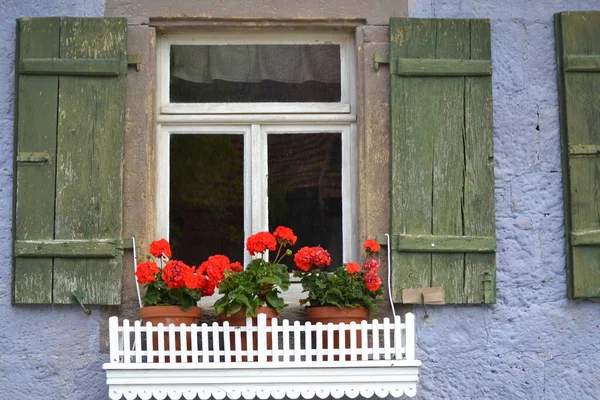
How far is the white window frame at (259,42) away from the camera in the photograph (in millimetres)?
5410

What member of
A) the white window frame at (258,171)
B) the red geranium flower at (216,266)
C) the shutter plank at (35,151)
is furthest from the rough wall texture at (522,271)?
the shutter plank at (35,151)

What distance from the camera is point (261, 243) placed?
4.91 m

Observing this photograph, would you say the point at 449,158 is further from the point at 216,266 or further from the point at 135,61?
the point at 135,61

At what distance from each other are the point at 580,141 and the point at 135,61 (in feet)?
6.75

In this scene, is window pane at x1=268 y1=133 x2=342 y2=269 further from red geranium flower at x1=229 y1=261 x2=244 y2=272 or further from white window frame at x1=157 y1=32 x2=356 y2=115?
red geranium flower at x1=229 y1=261 x2=244 y2=272

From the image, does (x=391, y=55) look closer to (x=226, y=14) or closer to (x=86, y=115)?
(x=226, y=14)

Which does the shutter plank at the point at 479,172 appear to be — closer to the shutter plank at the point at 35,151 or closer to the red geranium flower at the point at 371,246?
the red geranium flower at the point at 371,246

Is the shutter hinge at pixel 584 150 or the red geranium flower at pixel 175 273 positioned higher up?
the shutter hinge at pixel 584 150

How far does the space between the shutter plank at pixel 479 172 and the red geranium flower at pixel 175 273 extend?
4.14ft

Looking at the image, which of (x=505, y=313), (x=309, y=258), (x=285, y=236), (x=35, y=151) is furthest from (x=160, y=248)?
(x=505, y=313)

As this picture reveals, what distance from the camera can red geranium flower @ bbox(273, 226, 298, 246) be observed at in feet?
16.4

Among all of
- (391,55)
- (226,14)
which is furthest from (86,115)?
(391,55)

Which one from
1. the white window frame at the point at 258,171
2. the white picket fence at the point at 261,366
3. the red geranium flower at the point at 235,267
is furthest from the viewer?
the white window frame at the point at 258,171

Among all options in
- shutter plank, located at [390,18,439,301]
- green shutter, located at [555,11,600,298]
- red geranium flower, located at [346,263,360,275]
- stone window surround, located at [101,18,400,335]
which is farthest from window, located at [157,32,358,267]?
green shutter, located at [555,11,600,298]
